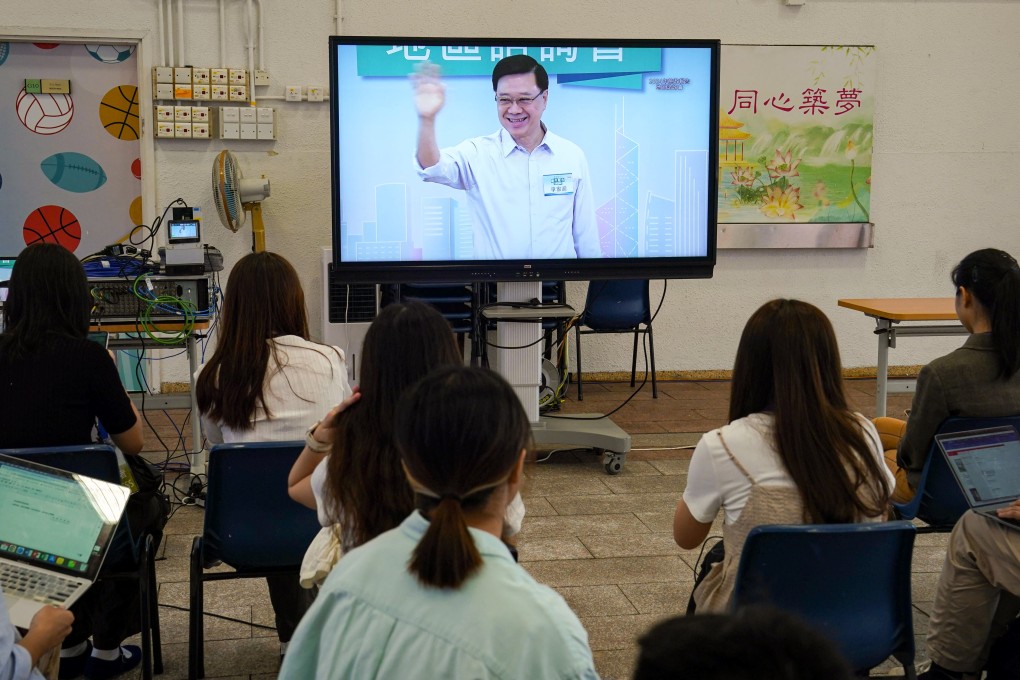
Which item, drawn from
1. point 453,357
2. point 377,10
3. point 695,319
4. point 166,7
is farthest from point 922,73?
point 453,357

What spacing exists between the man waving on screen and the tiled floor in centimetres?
106

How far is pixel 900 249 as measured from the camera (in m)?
6.64

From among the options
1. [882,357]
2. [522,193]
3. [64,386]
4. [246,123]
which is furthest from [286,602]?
[246,123]

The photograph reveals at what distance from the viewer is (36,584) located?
1.84m

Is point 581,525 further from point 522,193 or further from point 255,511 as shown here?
point 255,511

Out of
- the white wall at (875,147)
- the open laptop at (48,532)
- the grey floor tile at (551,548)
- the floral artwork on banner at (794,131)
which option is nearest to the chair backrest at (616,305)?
the white wall at (875,147)

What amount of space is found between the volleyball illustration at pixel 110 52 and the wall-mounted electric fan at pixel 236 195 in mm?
791

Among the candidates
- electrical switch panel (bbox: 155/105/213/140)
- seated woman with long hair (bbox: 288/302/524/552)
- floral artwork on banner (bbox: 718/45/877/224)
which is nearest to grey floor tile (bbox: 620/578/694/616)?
seated woman with long hair (bbox: 288/302/524/552)

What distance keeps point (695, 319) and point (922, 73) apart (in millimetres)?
2179

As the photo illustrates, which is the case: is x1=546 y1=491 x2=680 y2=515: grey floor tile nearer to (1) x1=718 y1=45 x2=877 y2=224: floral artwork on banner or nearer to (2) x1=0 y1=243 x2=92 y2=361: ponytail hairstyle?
(2) x1=0 y1=243 x2=92 y2=361: ponytail hairstyle

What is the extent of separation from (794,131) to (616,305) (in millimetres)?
1748

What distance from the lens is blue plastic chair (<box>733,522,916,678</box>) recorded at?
1.74m

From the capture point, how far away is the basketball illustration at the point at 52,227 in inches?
228

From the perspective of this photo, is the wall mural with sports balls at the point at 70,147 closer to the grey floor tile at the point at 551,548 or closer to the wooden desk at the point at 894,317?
the grey floor tile at the point at 551,548
